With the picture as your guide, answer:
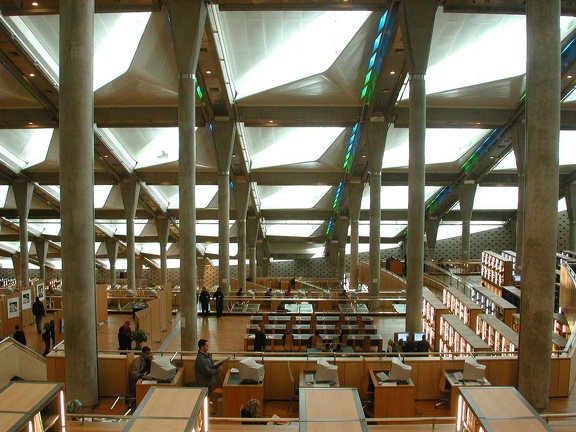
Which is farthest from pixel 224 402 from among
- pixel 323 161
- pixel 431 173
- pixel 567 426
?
pixel 431 173

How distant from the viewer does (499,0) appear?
16906 mm

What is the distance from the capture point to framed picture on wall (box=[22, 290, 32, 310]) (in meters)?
21.5

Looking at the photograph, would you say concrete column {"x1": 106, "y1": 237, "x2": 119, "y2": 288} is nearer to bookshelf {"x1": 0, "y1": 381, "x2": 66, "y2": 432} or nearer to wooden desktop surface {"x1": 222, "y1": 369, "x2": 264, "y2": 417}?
wooden desktop surface {"x1": 222, "y1": 369, "x2": 264, "y2": 417}

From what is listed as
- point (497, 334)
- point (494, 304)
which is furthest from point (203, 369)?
point (494, 304)

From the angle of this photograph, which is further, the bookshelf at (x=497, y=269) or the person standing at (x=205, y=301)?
the bookshelf at (x=497, y=269)

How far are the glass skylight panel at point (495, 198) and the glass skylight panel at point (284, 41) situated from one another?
22876mm

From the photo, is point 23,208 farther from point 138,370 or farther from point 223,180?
point 138,370

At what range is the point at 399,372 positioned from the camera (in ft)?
31.9

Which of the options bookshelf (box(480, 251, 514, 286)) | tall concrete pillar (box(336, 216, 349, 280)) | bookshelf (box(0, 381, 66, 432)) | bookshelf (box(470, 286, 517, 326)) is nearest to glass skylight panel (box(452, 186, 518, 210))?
tall concrete pillar (box(336, 216, 349, 280))

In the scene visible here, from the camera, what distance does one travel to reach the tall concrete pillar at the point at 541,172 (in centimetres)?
957

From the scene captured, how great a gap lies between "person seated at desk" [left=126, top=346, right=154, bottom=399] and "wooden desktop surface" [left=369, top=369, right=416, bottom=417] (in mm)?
4514

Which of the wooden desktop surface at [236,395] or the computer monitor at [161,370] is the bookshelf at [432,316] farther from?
the computer monitor at [161,370]

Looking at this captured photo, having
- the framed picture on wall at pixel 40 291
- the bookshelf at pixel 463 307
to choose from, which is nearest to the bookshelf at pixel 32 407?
the bookshelf at pixel 463 307

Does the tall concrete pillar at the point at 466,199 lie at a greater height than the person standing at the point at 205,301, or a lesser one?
greater
